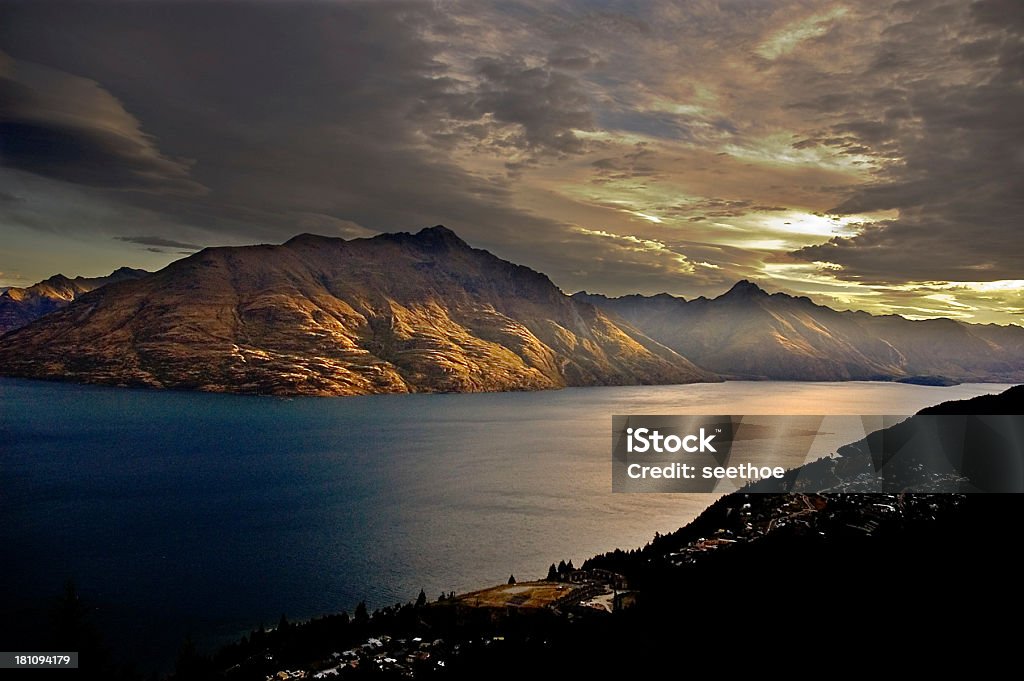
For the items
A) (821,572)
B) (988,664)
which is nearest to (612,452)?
(821,572)

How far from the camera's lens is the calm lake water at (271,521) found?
238 ft

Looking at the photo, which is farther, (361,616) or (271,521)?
(271,521)

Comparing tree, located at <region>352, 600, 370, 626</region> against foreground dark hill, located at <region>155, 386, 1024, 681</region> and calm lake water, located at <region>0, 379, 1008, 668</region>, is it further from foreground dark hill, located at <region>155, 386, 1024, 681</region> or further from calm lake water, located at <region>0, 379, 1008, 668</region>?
calm lake water, located at <region>0, 379, 1008, 668</region>

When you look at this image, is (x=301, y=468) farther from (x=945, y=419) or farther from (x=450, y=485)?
(x=945, y=419)

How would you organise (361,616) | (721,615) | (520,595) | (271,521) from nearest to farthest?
(361,616) < (721,615) < (520,595) < (271,521)

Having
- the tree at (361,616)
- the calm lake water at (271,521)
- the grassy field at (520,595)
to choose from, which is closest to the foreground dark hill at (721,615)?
the tree at (361,616)

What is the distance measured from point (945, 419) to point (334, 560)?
150 metres

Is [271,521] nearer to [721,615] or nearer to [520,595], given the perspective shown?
[520,595]

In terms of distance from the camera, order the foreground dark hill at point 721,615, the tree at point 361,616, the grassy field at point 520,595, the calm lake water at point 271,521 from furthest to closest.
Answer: the calm lake water at point 271,521 < the grassy field at point 520,595 < the tree at point 361,616 < the foreground dark hill at point 721,615

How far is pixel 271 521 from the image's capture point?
342 feet

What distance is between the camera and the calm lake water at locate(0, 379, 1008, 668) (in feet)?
238

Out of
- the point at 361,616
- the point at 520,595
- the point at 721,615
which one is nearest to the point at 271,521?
the point at 361,616

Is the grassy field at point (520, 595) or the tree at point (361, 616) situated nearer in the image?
the tree at point (361, 616)

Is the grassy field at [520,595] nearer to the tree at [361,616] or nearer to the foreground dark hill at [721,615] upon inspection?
the foreground dark hill at [721,615]
